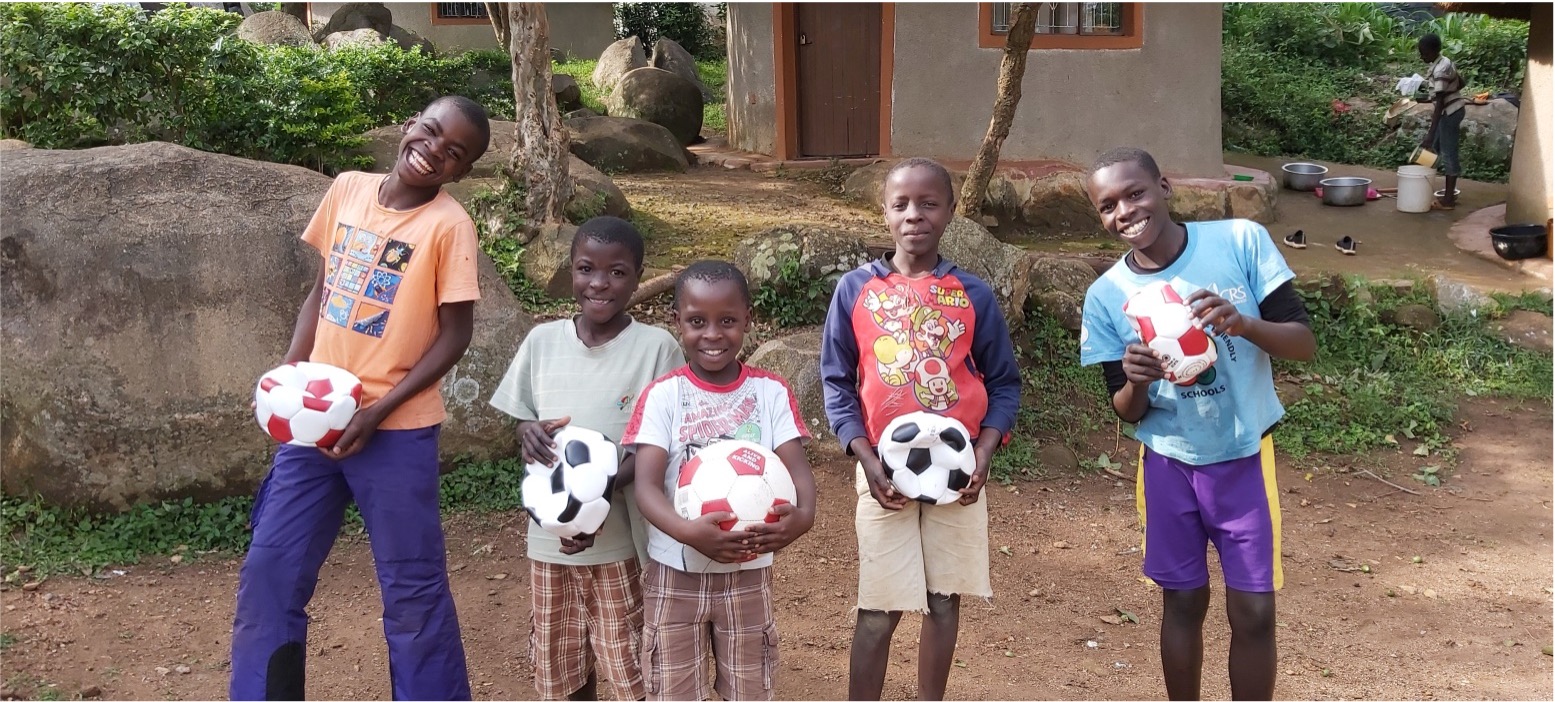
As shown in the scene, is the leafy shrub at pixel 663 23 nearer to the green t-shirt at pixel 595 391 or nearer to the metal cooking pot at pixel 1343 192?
the metal cooking pot at pixel 1343 192

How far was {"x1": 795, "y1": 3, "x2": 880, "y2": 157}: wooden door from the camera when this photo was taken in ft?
36.1

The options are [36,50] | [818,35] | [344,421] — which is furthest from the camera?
[818,35]

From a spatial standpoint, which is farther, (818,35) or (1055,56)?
(818,35)

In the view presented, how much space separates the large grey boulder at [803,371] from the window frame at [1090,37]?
5179mm

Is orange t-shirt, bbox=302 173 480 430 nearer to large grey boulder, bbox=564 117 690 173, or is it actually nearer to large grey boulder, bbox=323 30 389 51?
large grey boulder, bbox=564 117 690 173

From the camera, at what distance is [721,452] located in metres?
2.54

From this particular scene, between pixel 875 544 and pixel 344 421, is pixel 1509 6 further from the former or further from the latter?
pixel 344 421

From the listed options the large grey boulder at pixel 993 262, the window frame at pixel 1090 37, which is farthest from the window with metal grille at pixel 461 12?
the large grey boulder at pixel 993 262

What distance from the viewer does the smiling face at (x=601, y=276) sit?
9.24ft

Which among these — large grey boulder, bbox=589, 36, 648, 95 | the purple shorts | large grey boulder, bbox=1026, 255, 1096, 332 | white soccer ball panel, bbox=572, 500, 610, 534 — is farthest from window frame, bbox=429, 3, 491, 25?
the purple shorts

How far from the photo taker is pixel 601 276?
2.82 metres

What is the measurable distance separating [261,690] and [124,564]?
196 cm

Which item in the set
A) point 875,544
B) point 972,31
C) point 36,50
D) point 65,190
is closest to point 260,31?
point 36,50

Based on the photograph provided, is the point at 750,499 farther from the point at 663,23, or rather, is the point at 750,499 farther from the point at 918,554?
the point at 663,23
